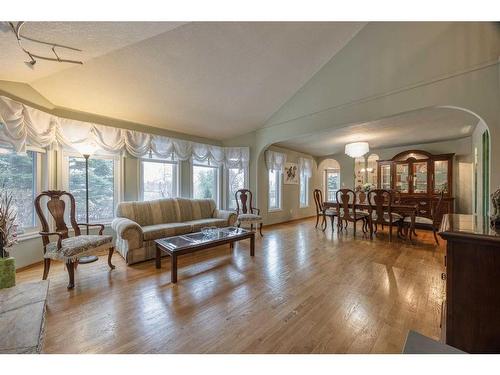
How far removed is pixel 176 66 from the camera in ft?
9.22

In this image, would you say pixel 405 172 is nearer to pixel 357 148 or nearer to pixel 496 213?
pixel 357 148

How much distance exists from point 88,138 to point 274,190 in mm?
4403

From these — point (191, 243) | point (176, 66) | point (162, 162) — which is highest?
point (176, 66)

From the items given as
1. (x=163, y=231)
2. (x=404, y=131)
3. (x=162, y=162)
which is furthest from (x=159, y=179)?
(x=404, y=131)

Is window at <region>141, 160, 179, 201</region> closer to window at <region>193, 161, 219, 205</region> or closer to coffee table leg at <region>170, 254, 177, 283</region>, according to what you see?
window at <region>193, 161, 219, 205</region>

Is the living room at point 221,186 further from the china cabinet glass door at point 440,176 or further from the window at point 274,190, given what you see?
the window at point 274,190

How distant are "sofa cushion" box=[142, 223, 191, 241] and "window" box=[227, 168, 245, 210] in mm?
1908

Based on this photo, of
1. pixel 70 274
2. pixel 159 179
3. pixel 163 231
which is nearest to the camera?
pixel 70 274

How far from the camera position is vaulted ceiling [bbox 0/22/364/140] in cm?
199

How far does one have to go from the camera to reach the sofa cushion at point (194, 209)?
4.03m

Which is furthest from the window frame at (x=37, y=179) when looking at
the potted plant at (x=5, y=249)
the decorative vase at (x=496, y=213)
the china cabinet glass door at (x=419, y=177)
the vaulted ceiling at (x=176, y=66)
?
the china cabinet glass door at (x=419, y=177)

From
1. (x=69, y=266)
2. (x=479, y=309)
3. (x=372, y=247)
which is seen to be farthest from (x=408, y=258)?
(x=69, y=266)
